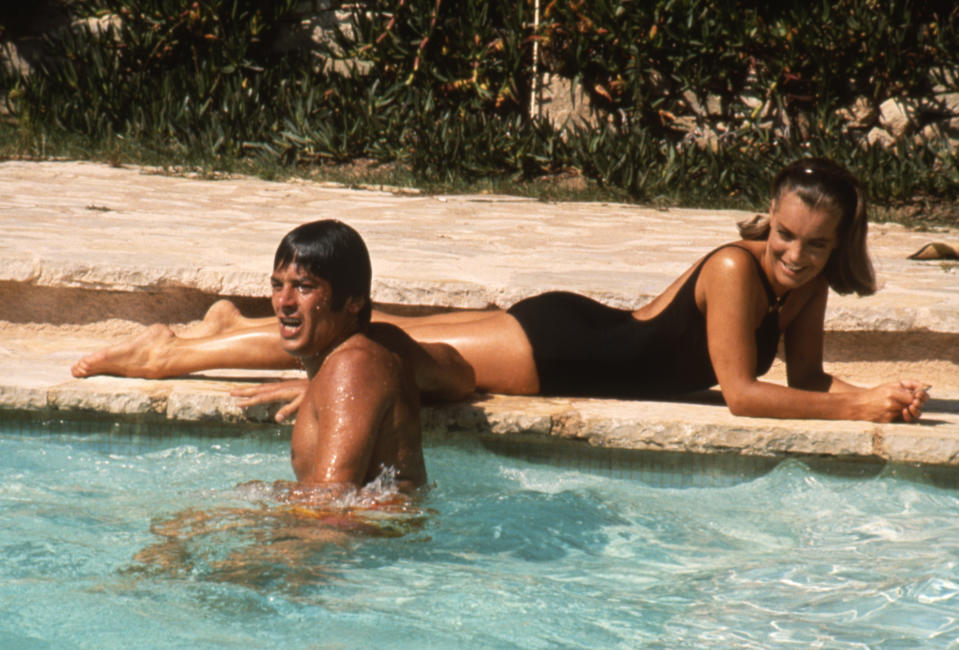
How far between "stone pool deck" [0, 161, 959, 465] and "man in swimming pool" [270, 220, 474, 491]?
68cm

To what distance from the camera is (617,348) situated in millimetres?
4277

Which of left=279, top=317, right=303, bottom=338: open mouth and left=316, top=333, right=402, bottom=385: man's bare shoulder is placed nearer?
left=316, top=333, right=402, bottom=385: man's bare shoulder

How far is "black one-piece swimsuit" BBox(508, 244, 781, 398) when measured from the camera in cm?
420

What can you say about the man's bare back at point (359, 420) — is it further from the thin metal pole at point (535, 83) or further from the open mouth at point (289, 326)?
the thin metal pole at point (535, 83)

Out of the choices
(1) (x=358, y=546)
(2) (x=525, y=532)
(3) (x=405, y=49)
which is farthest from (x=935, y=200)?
(1) (x=358, y=546)

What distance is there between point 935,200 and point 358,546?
7.04 m

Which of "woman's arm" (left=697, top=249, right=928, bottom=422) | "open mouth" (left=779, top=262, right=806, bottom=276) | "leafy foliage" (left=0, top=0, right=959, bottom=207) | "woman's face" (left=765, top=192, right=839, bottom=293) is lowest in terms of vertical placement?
"woman's arm" (left=697, top=249, right=928, bottom=422)

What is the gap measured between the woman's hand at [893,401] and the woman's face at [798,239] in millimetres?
456

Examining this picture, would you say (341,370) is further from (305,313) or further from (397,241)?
(397,241)


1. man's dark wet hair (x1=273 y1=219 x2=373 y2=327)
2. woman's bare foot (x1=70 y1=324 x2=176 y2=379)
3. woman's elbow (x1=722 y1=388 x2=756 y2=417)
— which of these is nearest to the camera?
man's dark wet hair (x1=273 y1=219 x2=373 y2=327)

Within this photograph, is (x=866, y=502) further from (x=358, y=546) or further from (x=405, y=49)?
(x=405, y=49)

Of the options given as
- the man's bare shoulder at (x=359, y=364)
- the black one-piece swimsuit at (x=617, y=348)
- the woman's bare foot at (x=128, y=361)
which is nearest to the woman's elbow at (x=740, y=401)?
the black one-piece swimsuit at (x=617, y=348)

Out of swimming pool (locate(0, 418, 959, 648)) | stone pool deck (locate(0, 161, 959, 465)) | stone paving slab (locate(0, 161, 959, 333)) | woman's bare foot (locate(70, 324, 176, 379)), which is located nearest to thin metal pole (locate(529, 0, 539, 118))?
stone paving slab (locate(0, 161, 959, 333))

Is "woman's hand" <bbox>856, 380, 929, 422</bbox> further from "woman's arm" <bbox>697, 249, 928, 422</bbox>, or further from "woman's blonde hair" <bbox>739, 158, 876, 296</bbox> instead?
"woman's blonde hair" <bbox>739, 158, 876, 296</bbox>
